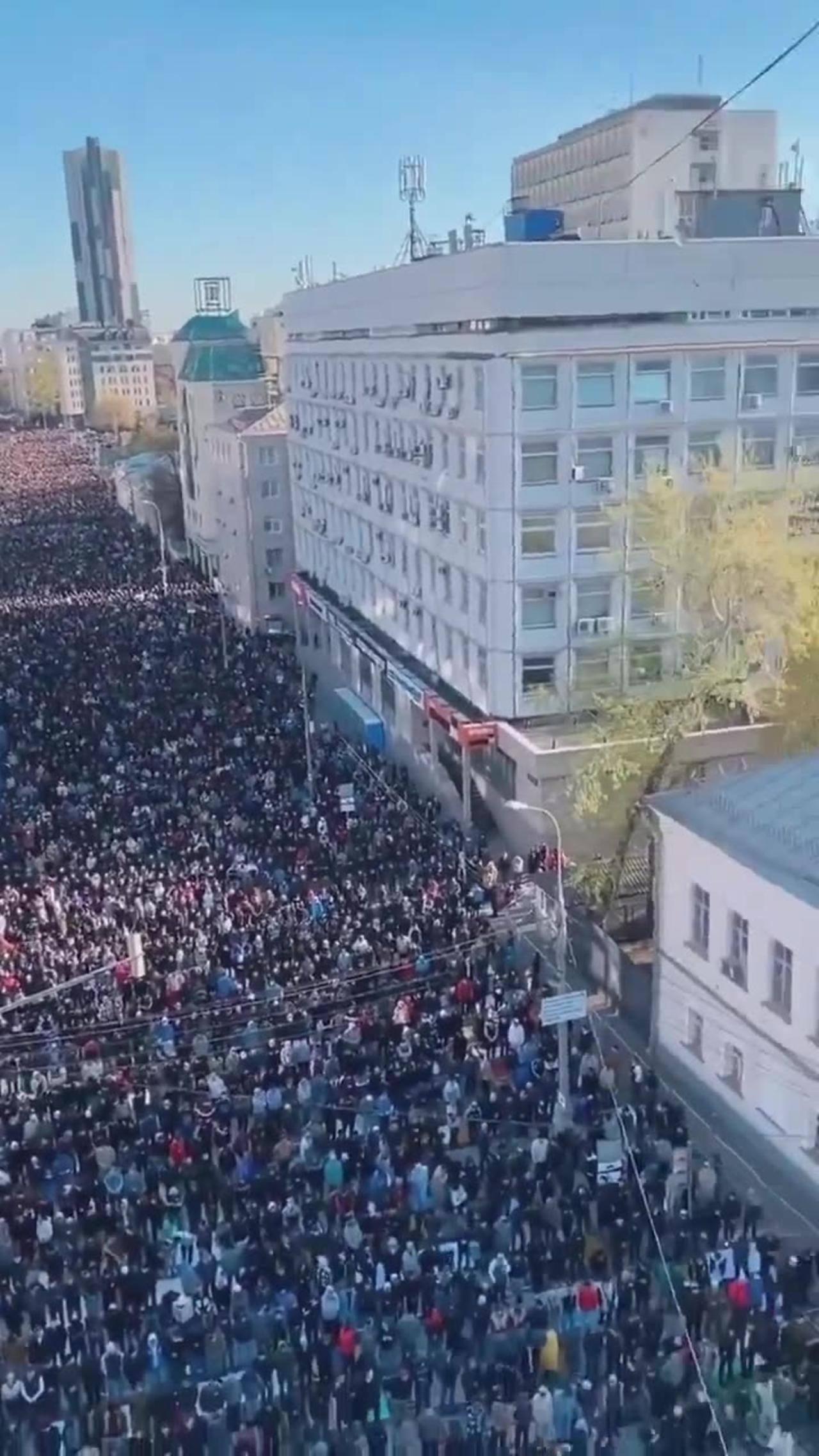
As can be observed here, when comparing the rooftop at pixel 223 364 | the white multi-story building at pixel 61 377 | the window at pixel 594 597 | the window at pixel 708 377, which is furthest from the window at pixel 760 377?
the white multi-story building at pixel 61 377

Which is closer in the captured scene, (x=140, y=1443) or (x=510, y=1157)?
(x=140, y=1443)

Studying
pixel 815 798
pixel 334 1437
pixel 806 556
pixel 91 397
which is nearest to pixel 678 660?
pixel 806 556

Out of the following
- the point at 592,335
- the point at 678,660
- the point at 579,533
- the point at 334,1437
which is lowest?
the point at 334,1437

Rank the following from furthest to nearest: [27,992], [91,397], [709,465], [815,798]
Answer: [91,397] → [709,465] → [27,992] → [815,798]

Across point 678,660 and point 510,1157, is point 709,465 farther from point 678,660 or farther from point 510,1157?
point 510,1157

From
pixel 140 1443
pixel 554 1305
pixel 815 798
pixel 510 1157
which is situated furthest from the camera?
pixel 815 798

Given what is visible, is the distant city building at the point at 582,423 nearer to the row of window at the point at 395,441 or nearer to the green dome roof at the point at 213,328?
the row of window at the point at 395,441

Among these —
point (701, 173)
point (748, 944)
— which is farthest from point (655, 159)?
point (748, 944)
